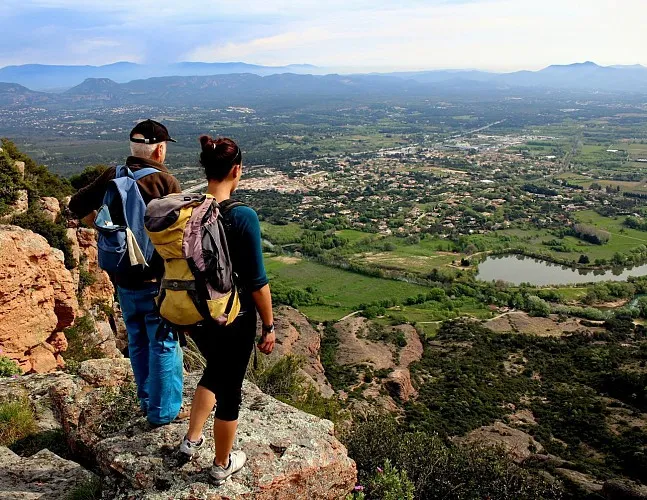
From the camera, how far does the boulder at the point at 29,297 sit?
6906 millimetres

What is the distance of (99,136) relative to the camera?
419 ft

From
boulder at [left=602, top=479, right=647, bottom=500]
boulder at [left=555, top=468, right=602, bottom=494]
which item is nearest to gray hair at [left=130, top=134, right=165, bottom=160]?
boulder at [left=602, top=479, right=647, bottom=500]

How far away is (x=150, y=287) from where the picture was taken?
11.1 ft

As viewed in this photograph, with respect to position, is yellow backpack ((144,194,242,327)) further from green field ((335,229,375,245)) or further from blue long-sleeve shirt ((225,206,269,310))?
green field ((335,229,375,245))

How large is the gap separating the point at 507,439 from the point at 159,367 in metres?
17.5

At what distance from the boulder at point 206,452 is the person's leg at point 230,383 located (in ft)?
0.81

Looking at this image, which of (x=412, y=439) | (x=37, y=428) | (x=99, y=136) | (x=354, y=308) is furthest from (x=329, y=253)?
(x=99, y=136)

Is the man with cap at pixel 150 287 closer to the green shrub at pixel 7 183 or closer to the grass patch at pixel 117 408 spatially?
the grass patch at pixel 117 408

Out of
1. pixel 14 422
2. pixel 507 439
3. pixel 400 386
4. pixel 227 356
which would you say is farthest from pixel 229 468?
pixel 400 386

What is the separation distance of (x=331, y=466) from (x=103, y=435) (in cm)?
172

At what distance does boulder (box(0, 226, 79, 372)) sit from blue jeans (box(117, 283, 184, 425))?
451 centimetres

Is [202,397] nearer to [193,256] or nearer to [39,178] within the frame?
[193,256]

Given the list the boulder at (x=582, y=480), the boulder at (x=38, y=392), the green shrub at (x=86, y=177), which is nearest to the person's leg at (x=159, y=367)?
the boulder at (x=38, y=392)

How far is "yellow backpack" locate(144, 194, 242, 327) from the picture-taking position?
2.65 m
